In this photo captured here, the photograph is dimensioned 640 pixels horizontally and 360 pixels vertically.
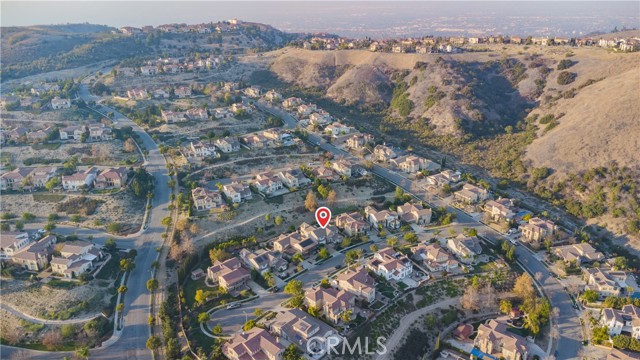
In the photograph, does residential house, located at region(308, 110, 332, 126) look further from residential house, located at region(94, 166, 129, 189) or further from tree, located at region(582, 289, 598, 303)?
tree, located at region(582, 289, 598, 303)

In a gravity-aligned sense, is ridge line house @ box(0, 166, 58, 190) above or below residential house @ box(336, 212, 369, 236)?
above

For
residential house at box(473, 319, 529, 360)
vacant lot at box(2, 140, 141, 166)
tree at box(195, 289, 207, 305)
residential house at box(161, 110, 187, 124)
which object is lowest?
residential house at box(473, 319, 529, 360)

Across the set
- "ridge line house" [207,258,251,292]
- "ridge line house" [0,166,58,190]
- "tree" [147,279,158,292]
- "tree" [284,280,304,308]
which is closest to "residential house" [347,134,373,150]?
"ridge line house" [207,258,251,292]

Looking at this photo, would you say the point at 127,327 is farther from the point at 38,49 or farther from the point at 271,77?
the point at 38,49

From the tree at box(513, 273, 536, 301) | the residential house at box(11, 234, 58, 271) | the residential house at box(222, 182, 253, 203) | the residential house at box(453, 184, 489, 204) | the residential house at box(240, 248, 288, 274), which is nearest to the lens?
the tree at box(513, 273, 536, 301)

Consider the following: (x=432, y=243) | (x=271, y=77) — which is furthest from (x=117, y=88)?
(x=432, y=243)

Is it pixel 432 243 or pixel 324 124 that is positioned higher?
pixel 324 124

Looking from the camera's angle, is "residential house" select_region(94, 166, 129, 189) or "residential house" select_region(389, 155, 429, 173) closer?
"residential house" select_region(94, 166, 129, 189)
